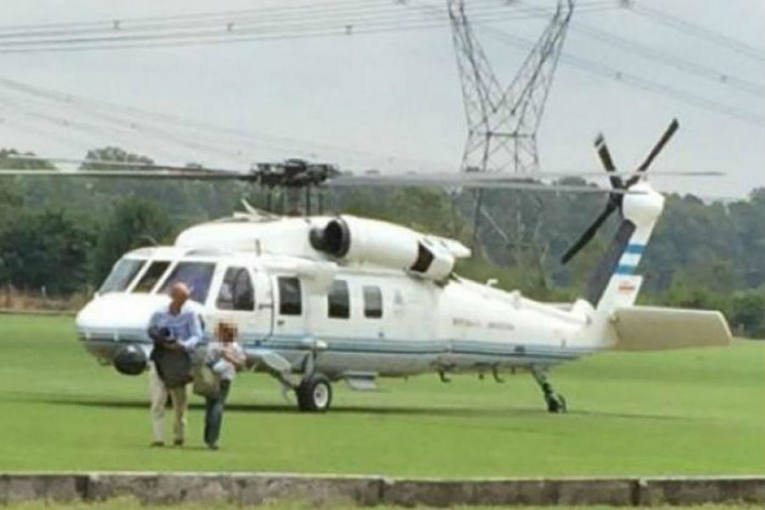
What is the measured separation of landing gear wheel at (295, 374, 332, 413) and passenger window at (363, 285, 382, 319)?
2003mm

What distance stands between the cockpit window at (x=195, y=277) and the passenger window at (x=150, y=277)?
15cm

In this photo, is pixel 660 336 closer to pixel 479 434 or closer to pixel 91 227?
pixel 479 434

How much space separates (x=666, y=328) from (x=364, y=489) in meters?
22.2

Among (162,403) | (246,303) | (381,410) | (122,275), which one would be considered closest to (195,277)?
(246,303)

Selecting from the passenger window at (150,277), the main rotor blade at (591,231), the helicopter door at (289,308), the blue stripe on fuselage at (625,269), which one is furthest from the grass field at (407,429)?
the main rotor blade at (591,231)

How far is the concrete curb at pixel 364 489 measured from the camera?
60.3ft

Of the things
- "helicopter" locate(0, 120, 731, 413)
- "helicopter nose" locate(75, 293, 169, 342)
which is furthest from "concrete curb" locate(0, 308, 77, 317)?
"helicopter nose" locate(75, 293, 169, 342)

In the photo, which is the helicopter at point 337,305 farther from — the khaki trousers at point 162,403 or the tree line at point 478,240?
the tree line at point 478,240

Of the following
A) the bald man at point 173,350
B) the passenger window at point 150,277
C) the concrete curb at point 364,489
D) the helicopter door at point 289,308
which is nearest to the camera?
the concrete curb at point 364,489

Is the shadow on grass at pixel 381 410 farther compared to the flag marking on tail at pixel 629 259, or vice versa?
the flag marking on tail at pixel 629 259

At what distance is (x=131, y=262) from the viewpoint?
110ft

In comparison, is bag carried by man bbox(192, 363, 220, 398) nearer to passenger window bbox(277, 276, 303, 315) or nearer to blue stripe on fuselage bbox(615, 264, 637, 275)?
passenger window bbox(277, 276, 303, 315)

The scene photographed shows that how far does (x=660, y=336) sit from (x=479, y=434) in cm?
1146

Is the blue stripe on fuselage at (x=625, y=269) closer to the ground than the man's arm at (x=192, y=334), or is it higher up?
closer to the ground
